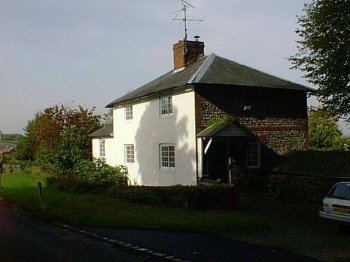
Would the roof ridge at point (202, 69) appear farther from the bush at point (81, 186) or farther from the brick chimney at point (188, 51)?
the bush at point (81, 186)

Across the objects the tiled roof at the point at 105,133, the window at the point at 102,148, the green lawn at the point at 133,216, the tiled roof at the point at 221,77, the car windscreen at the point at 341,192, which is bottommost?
the green lawn at the point at 133,216

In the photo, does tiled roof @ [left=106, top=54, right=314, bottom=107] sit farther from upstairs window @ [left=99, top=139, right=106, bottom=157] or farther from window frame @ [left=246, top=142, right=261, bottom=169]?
upstairs window @ [left=99, top=139, right=106, bottom=157]

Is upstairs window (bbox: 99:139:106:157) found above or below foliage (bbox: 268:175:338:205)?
above

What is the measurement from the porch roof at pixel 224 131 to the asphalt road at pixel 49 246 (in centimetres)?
1116

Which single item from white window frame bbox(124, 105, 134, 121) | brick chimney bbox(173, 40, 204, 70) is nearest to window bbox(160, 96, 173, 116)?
brick chimney bbox(173, 40, 204, 70)

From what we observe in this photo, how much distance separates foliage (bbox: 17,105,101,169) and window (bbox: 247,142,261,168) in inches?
722

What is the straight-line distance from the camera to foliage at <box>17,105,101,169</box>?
129 feet

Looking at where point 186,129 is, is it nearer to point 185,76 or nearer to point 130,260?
point 185,76

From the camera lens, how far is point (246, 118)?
85.5 ft

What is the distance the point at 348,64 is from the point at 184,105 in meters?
8.71

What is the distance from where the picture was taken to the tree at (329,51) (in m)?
22.9

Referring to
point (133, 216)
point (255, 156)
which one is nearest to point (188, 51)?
point (255, 156)

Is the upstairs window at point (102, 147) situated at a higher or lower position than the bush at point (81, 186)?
higher

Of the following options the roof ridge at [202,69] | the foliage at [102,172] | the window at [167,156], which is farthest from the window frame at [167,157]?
the foliage at [102,172]
